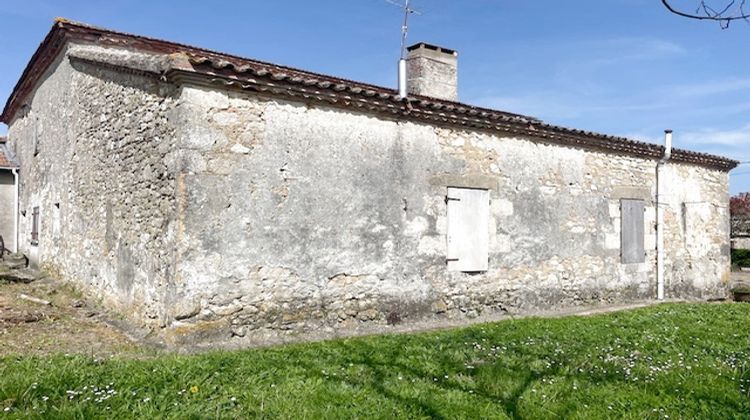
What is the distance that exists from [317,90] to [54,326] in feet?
13.9

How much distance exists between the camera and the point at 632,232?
1084cm

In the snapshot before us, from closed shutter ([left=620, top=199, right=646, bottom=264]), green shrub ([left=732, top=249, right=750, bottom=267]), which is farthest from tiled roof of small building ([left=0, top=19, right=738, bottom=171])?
green shrub ([left=732, top=249, right=750, bottom=267])

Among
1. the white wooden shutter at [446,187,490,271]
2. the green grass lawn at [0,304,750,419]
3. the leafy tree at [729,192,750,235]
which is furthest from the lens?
the leafy tree at [729,192,750,235]

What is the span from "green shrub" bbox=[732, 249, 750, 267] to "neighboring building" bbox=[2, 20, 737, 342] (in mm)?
12181

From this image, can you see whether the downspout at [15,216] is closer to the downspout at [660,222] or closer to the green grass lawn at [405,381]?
the green grass lawn at [405,381]

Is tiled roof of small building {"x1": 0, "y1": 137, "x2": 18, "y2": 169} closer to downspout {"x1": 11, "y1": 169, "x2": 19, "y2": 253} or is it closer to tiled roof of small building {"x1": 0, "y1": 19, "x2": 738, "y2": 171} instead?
downspout {"x1": 11, "y1": 169, "x2": 19, "y2": 253}

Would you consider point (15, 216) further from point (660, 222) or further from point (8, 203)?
point (660, 222)

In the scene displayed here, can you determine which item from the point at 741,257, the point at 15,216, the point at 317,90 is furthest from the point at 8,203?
the point at 741,257

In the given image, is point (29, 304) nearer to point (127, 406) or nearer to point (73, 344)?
point (73, 344)

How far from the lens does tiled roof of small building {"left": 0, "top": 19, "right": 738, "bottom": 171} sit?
609cm

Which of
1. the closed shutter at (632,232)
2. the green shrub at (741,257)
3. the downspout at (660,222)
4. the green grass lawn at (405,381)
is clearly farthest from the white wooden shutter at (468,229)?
the green shrub at (741,257)

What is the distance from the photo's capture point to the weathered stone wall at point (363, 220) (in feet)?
20.0

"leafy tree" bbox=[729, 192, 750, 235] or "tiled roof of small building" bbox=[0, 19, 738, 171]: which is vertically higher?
"tiled roof of small building" bbox=[0, 19, 738, 171]

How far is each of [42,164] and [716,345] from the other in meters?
12.3
